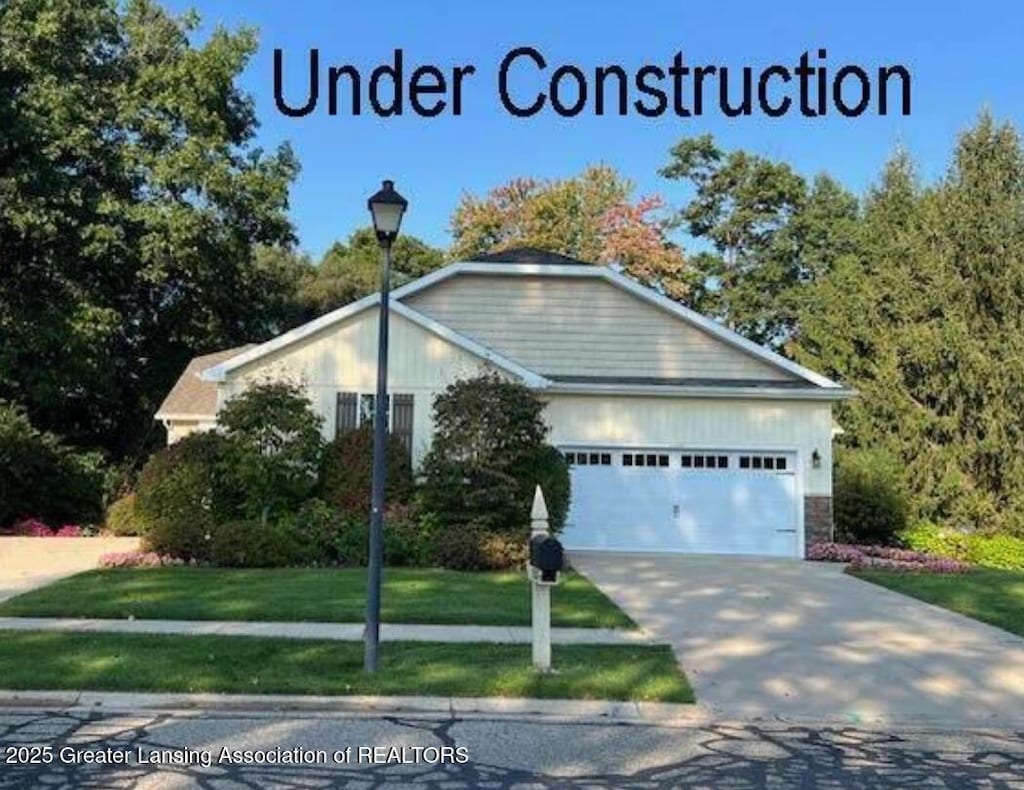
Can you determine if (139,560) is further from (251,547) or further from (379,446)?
(379,446)

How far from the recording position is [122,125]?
28.6 metres

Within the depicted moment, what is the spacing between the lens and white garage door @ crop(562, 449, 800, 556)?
62.6 feet

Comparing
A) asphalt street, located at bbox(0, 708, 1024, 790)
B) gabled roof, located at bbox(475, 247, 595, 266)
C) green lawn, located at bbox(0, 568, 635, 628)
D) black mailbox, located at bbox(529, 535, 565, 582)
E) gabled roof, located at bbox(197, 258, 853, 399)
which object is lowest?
asphalt street, located at bbox(0, 708, 1024, 790)

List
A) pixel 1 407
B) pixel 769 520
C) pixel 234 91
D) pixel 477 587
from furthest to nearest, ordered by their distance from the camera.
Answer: pixel 234 91 < pixel 1 407 < pixel 769 520 < pixel 477 587

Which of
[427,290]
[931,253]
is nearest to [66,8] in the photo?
[427,290]

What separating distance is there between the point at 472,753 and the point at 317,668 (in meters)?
2.40

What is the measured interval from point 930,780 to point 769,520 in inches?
539

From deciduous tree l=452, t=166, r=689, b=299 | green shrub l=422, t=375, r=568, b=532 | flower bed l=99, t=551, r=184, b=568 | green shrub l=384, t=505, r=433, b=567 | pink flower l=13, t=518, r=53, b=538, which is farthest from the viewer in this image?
deciduous tree l=452, t=166, r=689, b=299

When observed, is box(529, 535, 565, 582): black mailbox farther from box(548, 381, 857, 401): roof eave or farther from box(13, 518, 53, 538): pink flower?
box(13, 518, 53, 538): pink flower

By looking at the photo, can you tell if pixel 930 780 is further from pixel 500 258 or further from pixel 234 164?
pixel 234 164

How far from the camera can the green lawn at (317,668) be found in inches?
287

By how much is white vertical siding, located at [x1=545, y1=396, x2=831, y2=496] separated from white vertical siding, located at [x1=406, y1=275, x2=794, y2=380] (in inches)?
39.8

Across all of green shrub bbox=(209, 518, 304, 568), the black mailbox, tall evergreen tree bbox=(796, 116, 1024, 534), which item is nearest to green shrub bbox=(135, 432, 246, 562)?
green shrub bbox=(209, 518, 304, 568)

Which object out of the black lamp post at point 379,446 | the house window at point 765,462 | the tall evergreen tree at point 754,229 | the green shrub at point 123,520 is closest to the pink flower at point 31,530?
the green shrub at point 123,520
